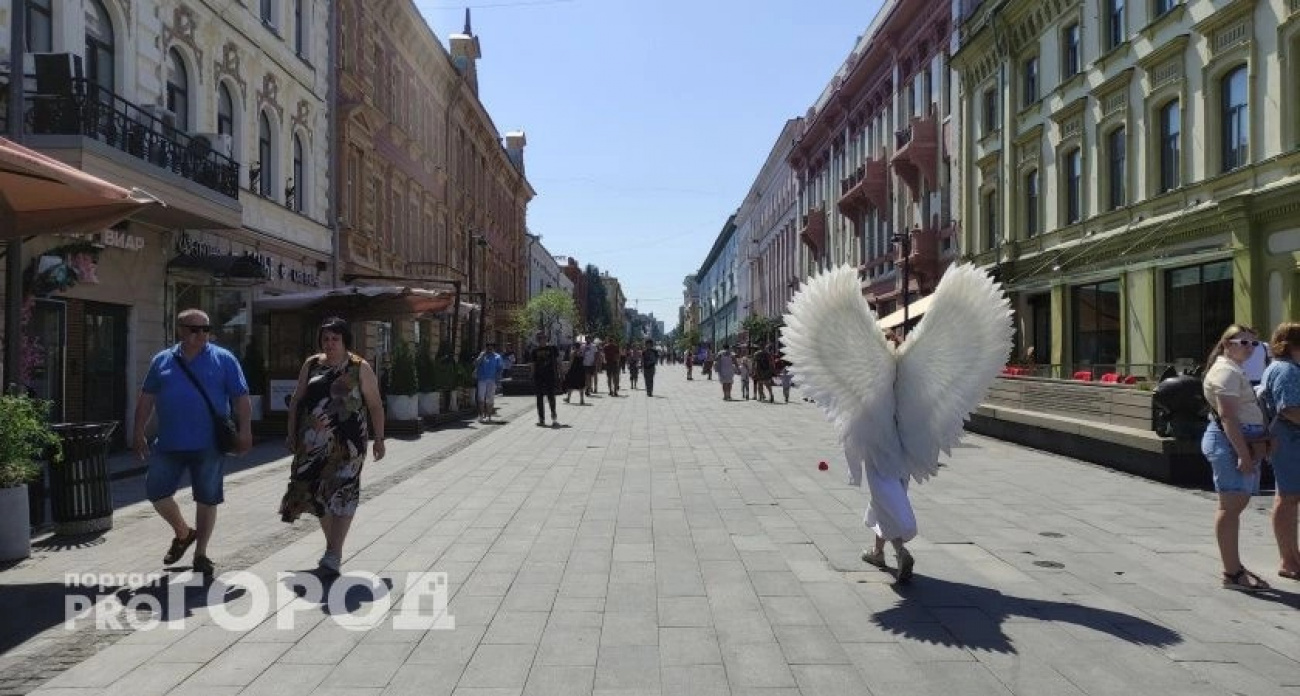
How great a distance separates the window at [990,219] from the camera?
27.7 metres

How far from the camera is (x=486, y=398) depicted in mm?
20797

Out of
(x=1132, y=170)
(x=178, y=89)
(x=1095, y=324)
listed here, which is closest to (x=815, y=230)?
(x=1095, y=324)

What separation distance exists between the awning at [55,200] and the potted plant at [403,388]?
9.22m

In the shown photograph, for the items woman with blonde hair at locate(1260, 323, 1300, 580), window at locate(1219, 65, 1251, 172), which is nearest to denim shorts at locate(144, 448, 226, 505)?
woman with blonde hair at locate(1260, 323, 1300, 580)

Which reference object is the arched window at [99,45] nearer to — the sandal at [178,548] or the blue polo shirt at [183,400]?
the blue polo shirt at [183,400]

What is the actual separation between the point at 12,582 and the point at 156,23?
1208 centimetres

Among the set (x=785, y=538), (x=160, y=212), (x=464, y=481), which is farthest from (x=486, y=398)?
(x=785, y=538)

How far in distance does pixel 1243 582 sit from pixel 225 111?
1814 centimetres

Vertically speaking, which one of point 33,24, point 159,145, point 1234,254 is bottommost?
point 1234,254

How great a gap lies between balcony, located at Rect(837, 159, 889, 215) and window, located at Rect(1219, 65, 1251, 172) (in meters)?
20.2

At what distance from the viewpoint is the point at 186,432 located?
6.26 meters

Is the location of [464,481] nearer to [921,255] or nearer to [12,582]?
[12,582]

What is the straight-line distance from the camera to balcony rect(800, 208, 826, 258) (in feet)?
164

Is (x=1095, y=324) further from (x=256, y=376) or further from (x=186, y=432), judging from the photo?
(x=186, y=432)
